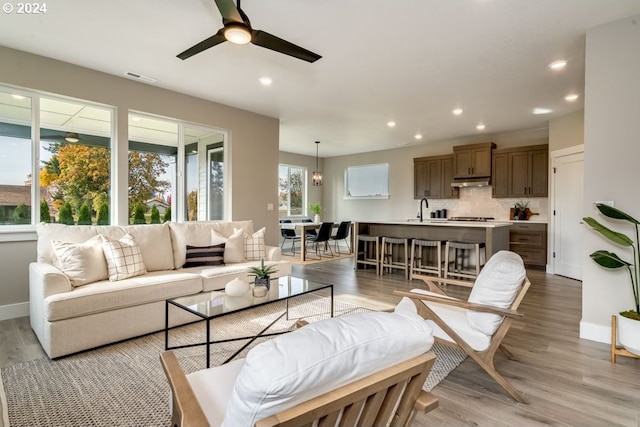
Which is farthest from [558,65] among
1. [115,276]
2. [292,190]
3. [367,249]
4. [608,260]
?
[292,190]

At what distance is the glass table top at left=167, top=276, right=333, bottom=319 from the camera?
2371 millimetres

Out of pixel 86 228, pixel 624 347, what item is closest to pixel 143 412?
pixel 86 228

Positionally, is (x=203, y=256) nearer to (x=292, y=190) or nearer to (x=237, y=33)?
(x=237, y=33)

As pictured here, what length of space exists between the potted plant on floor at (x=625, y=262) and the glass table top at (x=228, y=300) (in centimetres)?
241

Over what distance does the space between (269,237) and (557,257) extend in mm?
5126

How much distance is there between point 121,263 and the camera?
3145 millimetres

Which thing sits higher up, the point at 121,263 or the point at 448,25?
the point at 448,25

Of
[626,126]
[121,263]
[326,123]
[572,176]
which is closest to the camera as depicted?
[626,126]

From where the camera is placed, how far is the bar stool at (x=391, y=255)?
5586 mm

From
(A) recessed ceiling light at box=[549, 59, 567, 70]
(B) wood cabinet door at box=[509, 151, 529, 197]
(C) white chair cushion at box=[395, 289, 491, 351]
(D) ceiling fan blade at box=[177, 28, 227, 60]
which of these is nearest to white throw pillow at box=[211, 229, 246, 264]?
(D) ceiling fan blade at box=[177, 28, 227, 60]

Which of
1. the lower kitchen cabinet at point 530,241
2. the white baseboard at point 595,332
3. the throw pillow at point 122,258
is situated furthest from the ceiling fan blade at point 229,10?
the lower kitchen cabinet at point 530,241

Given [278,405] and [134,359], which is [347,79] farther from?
[278,405]

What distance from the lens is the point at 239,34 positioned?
2400 mm

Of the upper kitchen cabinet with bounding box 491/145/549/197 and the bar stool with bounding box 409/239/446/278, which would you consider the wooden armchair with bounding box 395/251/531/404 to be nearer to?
the bar stool with bounding box 409/239/446/278
